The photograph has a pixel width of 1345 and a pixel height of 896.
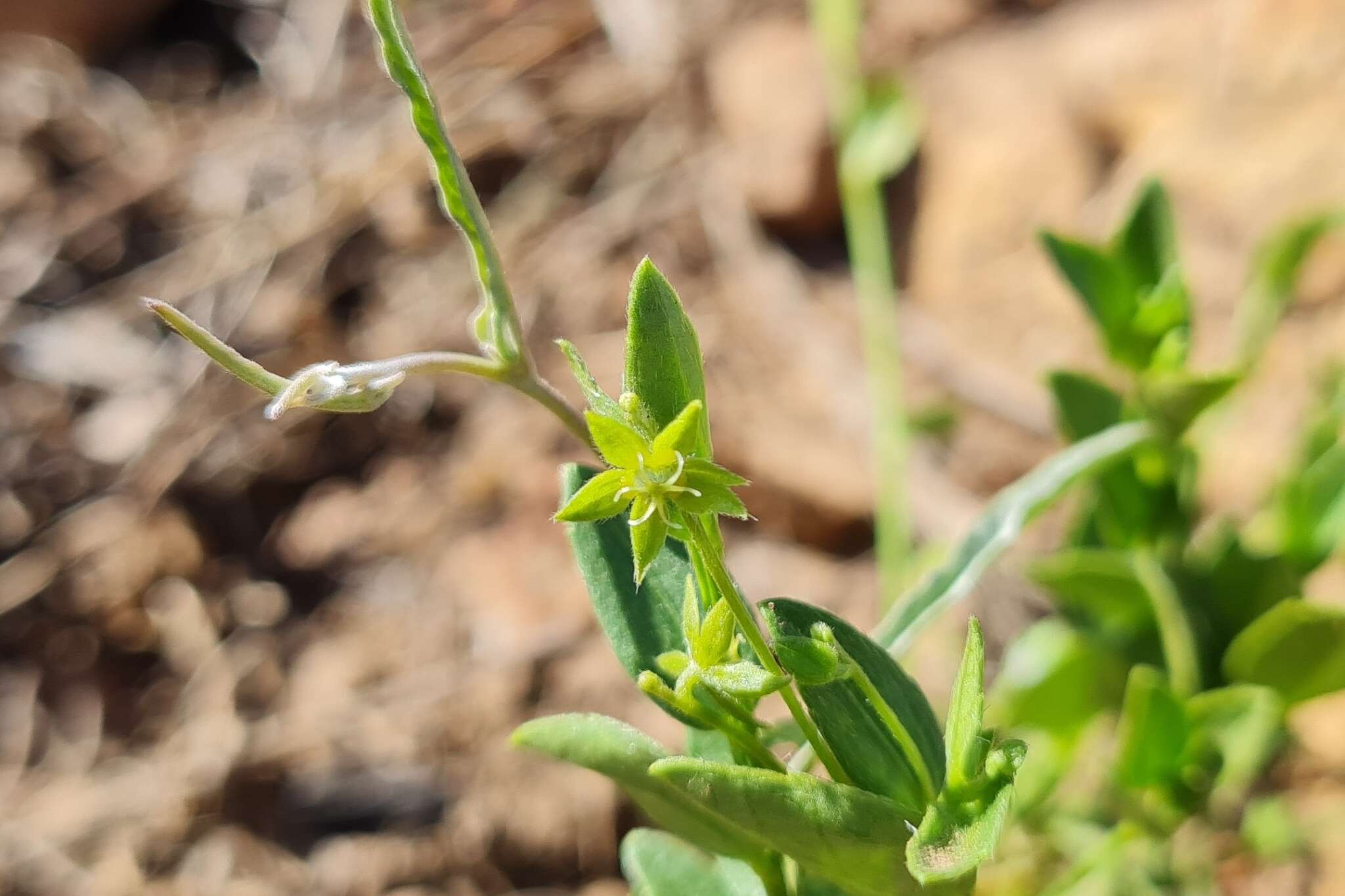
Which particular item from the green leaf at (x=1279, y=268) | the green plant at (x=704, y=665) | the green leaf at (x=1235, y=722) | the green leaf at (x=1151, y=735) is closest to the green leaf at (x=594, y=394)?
the green plant at (x=704, y=665)

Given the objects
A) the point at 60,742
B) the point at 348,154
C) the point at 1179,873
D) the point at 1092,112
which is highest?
the point at 348,154

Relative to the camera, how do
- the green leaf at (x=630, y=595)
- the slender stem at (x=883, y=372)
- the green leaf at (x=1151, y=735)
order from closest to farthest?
1. the green leaf at (x=630, y=595)
2. the green leaf at (x=1151, y=735)
3. the slender stem at (x=883, y=372)

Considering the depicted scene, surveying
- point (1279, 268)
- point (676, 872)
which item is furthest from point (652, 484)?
point (1279, 268)

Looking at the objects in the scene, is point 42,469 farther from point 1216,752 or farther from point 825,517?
point 1216,752

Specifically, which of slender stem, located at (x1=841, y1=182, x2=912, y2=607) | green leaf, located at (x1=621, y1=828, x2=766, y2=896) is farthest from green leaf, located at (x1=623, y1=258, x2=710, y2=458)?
slender stem, located at (x1=841, y1=182, x2=912, y2=607)

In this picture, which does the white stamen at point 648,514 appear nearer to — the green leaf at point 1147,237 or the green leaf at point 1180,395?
the green leaf at point 1180,395

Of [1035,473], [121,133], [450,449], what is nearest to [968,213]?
[450,449]

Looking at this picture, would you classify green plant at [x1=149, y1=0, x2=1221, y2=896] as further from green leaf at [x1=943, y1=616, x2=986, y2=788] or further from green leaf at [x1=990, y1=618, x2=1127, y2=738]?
green leaf at [x1=990, y1=618, x2=1127, y2=738]
